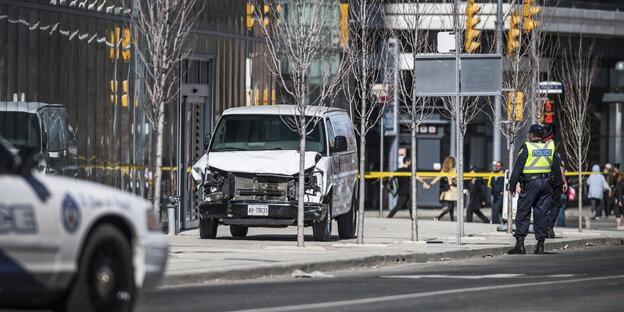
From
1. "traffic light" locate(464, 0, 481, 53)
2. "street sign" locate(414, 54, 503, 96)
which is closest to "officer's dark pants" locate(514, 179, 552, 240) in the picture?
"street sign" locate(414, 54, 503, 96)

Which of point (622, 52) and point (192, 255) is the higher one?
point (622, 52)

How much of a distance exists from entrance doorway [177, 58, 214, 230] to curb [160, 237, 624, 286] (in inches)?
243

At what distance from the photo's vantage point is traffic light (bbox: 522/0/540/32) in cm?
2841

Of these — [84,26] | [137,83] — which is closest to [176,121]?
[137,83]

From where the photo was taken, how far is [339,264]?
17.5 metres

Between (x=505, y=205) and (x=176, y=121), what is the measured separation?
6.43 meters

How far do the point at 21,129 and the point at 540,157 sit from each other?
729 cm

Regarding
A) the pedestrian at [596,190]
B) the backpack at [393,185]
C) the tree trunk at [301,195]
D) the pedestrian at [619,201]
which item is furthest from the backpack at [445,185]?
the tree trunk at [301,195]

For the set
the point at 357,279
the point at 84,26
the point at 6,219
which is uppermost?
the point at 84,26

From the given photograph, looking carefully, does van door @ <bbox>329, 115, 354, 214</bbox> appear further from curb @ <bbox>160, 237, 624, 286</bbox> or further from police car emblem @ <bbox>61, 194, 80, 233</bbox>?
police car emblem @ <bbox>61, 194, 80, 233</bbox>

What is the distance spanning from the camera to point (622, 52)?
51.5m

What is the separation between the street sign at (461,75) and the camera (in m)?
21.8

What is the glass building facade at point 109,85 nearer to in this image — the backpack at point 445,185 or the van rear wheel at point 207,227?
the van rear wheel at point 207,227

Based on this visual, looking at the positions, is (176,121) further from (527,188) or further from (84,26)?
(527,188)
